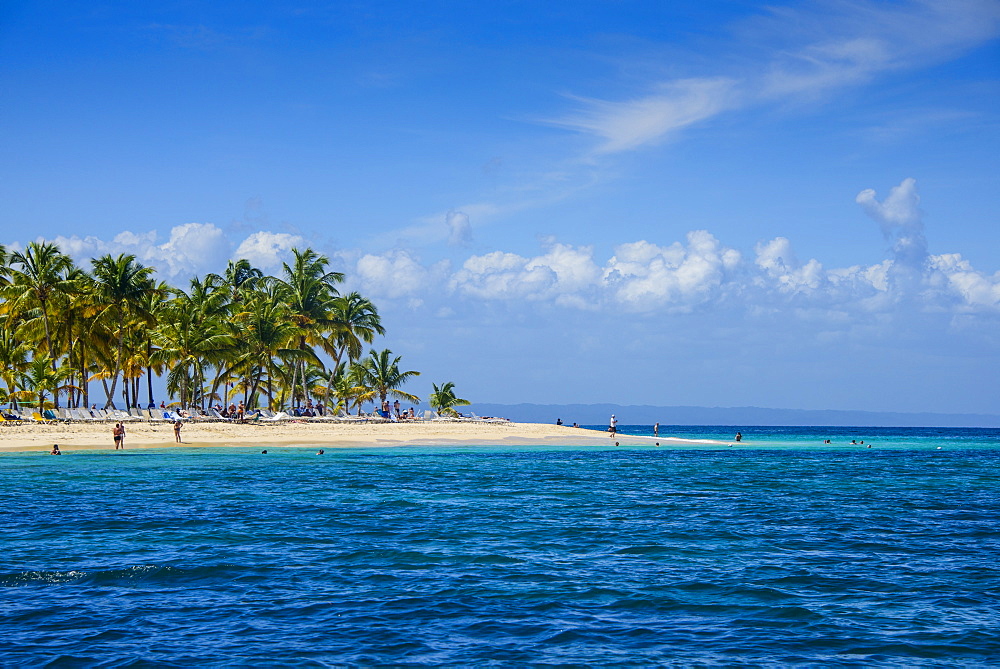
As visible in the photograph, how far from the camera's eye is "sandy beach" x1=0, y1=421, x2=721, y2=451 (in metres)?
51.7

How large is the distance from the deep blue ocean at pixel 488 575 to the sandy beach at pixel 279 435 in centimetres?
2247

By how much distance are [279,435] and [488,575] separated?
4903 cm

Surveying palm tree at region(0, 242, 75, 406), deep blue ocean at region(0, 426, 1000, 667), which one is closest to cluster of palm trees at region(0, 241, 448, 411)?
palm tree at region(0, 242, 75, 406)

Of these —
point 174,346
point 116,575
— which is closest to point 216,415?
point 174,346

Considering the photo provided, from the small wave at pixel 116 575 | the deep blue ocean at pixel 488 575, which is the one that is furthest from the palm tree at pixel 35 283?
the small wave at pixel 116 575

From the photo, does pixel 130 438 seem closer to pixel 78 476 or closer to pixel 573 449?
pixel 78 476

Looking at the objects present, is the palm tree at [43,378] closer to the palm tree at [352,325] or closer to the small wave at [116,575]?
the palm tree at [352,325]

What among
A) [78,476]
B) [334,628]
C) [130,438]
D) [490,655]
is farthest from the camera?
[130,438]

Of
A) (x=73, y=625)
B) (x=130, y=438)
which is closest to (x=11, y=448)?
(x=130, y=438)

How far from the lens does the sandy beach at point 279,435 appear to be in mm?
51688

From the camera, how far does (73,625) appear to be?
Answer: 38.2 ft

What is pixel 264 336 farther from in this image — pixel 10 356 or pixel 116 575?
pixel 116 575

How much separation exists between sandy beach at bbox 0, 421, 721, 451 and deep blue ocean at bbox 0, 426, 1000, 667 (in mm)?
22468

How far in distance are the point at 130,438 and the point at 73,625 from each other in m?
46.8
